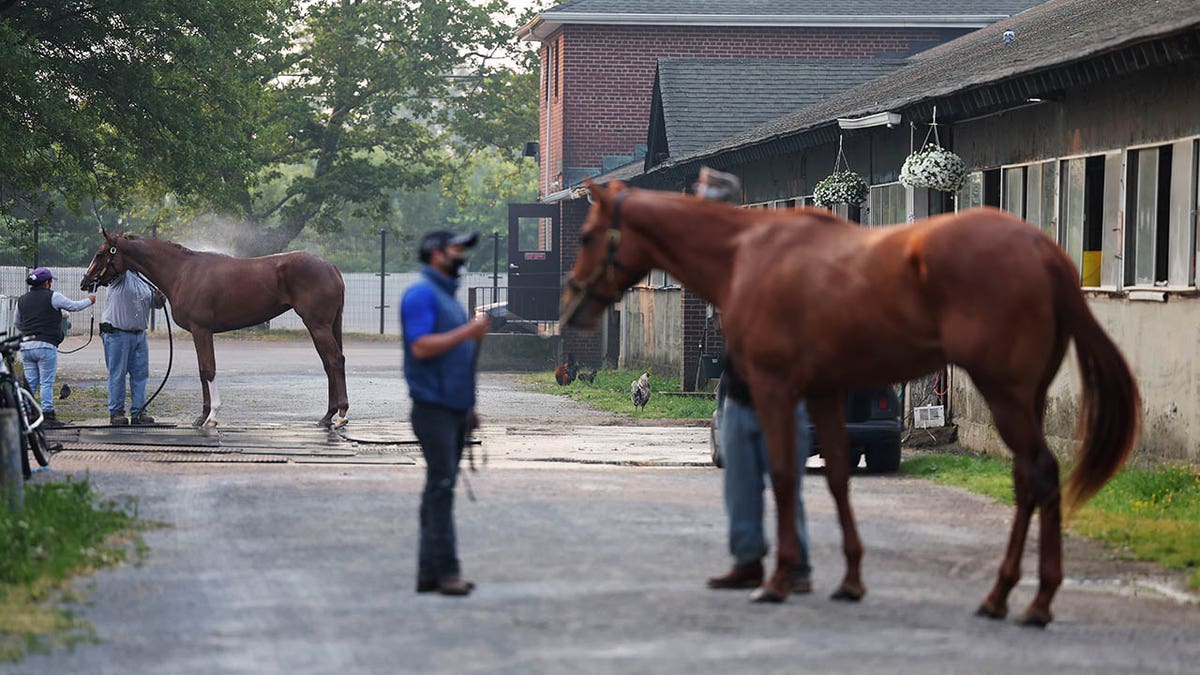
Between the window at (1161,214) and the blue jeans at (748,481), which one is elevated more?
the window at (1161,214)

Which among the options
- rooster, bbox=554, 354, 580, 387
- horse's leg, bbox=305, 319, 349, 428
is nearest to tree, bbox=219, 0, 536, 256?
rooster, bbox=554, 354, 580, 387

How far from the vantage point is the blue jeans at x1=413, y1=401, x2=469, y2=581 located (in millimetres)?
9758

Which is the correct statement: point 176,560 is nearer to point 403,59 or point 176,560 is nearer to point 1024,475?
point 1024,475

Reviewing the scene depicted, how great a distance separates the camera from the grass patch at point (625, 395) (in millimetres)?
25859

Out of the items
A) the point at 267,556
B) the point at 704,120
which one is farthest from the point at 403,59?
the point at 267,556

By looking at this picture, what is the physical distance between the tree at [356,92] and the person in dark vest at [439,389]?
45.2 metres

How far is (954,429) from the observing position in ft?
66.6

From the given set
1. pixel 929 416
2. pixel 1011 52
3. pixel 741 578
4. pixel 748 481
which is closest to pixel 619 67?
pixel 1011 52

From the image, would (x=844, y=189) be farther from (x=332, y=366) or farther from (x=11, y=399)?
(x=11, y=399)

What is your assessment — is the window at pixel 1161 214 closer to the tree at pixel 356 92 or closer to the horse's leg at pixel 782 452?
the horse's leg at pixel 782 452

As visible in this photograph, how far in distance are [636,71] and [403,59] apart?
1245 centimetres

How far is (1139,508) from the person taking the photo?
13.7 m

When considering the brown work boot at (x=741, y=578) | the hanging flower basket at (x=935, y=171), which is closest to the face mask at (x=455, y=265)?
the brown work boot at (x=741, y=578)

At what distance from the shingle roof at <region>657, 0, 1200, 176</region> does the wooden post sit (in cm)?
855
